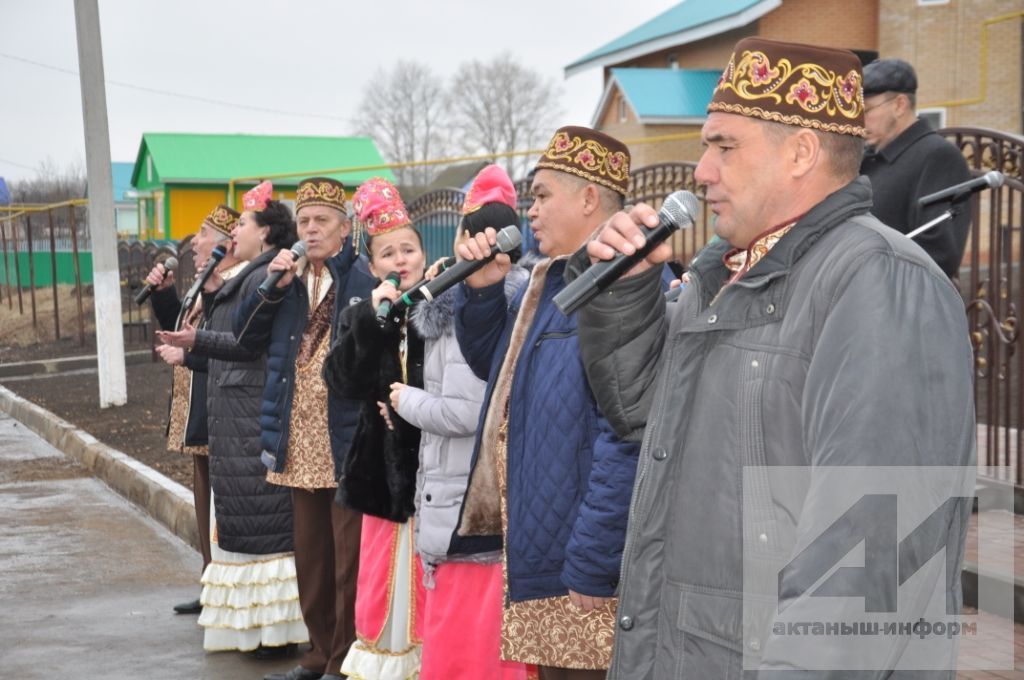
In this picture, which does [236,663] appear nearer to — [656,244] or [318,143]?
[656,244]

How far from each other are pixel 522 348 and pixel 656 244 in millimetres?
1203

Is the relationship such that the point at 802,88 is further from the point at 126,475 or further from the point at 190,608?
the point at 126,475

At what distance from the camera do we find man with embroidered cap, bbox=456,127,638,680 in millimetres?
3123

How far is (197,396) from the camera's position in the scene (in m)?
6.87

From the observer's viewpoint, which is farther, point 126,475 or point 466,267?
point 126,475

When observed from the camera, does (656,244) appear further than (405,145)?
No

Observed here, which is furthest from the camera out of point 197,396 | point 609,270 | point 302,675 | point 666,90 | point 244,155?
point 244,155

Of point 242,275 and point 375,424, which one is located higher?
point 242,275

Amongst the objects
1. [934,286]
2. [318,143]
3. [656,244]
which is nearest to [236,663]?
[656,244]

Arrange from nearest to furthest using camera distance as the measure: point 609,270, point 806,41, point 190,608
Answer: point 609,270
point 190,608
point 806,41

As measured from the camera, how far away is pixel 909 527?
2.04 m

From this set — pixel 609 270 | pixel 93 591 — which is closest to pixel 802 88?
pixel 609 270

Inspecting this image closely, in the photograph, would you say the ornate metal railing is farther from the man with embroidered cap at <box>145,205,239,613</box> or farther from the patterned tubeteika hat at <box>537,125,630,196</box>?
the man with embroidered cap at <box>145,205,239,613</box>

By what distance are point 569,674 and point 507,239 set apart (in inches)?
49.9
